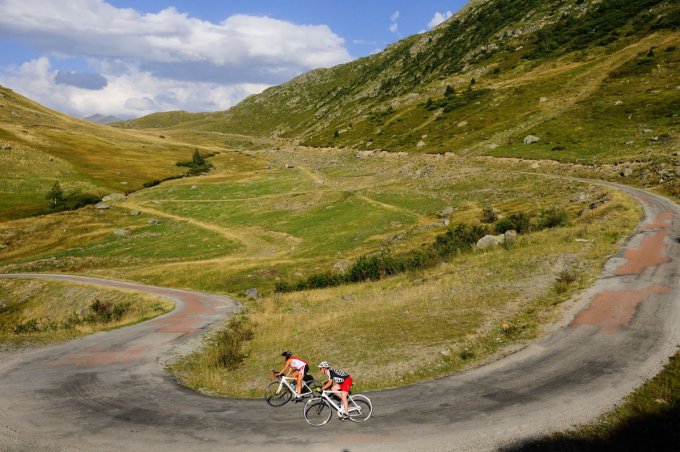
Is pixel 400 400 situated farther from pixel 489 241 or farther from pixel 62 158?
pixel 62 158

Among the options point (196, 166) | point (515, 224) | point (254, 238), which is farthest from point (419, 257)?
point (196, 166)

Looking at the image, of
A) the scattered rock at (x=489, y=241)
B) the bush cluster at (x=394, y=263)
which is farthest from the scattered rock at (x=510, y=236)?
the bush cluster at (x=394, y=263)

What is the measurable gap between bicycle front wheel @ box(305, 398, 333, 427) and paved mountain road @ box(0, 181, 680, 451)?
1.04 feet

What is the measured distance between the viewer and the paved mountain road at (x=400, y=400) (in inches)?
463

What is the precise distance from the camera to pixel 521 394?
42.8ft

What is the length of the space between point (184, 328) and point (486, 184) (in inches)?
2223

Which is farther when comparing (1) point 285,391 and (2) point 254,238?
(2) point 254,238

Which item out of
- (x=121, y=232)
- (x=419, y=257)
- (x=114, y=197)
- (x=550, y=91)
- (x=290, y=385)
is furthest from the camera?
(x=550, y=91)

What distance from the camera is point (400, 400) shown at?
44.7 feet

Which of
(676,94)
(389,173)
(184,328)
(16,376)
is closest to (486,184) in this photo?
(389,173)

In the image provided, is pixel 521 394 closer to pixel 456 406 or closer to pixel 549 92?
pixel 456 406

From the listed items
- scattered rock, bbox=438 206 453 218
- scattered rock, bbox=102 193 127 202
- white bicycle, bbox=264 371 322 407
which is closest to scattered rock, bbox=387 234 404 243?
scattered rock, bbox=438 206 453 218

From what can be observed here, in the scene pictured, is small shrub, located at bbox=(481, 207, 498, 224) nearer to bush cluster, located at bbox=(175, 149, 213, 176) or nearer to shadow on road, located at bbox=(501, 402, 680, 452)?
shadow on road, located at bbox=(501, 402, 680, 452)

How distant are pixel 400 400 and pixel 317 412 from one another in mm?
2906
